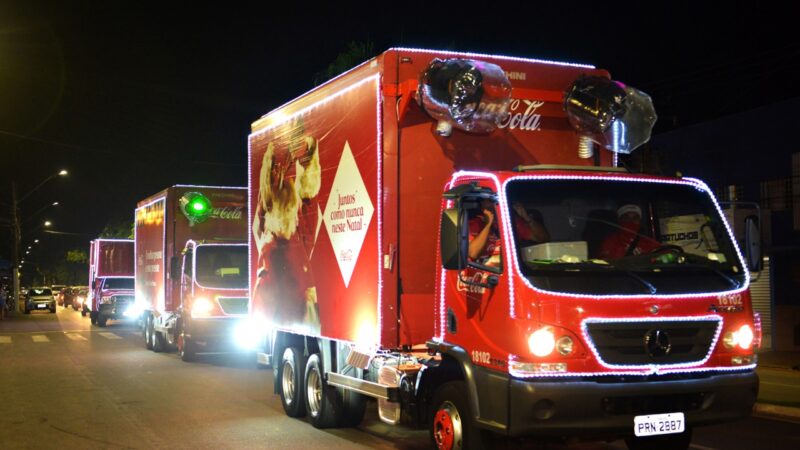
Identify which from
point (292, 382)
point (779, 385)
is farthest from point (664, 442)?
point (779, 385)

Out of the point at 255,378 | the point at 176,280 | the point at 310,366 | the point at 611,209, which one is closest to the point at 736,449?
the point at 611,209

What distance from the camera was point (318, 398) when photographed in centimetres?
1014

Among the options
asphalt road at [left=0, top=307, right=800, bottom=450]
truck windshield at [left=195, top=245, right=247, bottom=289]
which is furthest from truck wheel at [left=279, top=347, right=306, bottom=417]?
truck windshield at [left=195, top=245, right=247, bottom=289]

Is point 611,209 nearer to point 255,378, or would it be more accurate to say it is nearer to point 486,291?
point 486,291

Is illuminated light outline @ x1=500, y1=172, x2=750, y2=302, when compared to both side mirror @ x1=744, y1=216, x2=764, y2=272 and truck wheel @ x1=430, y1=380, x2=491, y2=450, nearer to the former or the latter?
side mirror @ x1=744, y1=216, x2=764, y2=272

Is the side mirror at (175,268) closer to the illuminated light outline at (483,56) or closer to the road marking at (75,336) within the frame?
the road marking at (75,336)

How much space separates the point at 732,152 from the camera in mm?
22625

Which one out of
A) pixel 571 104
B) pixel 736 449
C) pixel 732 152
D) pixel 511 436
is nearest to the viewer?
pixel 511 436

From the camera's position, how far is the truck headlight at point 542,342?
615cm

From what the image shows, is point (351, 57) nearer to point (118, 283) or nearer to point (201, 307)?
point (201, 307)

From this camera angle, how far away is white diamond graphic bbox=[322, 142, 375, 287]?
8398 millimetres

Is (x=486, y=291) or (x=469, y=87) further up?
(x=469, y=87)

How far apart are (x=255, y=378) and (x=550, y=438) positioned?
10133mm

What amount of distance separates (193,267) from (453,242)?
1346 cm
